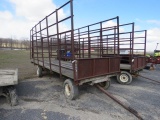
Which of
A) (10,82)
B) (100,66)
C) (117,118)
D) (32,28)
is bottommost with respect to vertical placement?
(117,118)

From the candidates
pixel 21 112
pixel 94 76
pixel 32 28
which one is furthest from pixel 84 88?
pixel 32 28

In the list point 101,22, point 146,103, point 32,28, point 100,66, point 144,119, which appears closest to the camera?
point 144,119

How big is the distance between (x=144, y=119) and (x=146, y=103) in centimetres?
103

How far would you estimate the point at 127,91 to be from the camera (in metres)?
5.38

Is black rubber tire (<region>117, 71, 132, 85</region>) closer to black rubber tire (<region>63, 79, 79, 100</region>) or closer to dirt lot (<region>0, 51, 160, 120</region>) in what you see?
dirt lot (<region>0, 51, 160, 120</region>)

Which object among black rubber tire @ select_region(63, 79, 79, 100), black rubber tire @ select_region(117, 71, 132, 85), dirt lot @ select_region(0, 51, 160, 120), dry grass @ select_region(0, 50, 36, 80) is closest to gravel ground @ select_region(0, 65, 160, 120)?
dirt lot @ select_region(0, 51, 160, 120)

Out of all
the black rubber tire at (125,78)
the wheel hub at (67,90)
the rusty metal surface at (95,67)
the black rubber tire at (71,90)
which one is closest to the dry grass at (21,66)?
the wheel hub at (67,90)

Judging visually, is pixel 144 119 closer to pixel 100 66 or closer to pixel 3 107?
pixel 100 66

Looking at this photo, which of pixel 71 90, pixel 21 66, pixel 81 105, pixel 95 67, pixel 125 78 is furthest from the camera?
pixel 21 66

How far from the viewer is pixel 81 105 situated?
4109mm

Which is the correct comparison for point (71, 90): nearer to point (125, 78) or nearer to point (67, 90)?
point (67, 90)

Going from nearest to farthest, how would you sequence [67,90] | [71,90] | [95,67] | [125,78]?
[71,90], [95,67], [67,90], [125,78]

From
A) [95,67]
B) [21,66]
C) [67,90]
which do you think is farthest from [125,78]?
[21,66]

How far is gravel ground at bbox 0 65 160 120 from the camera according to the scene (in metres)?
3.50
